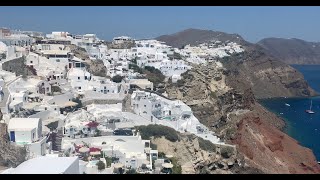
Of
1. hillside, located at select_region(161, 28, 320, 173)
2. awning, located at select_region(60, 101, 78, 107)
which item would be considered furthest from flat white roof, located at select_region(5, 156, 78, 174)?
hillside, located at select_region(161, 28, 320, 173)

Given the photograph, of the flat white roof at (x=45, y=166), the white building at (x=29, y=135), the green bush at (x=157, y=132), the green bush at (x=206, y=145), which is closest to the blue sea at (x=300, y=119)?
the green bush at (x=206, y=145)

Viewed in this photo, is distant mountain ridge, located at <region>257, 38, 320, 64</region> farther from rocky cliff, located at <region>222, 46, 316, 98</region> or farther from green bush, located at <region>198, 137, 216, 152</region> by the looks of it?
green bush, located at <region>198, 137, 216, 152</region>

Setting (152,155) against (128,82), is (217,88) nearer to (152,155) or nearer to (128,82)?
(128,82)

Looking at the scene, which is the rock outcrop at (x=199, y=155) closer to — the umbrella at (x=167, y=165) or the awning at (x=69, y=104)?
the umbrella at (x=167, y=165)
